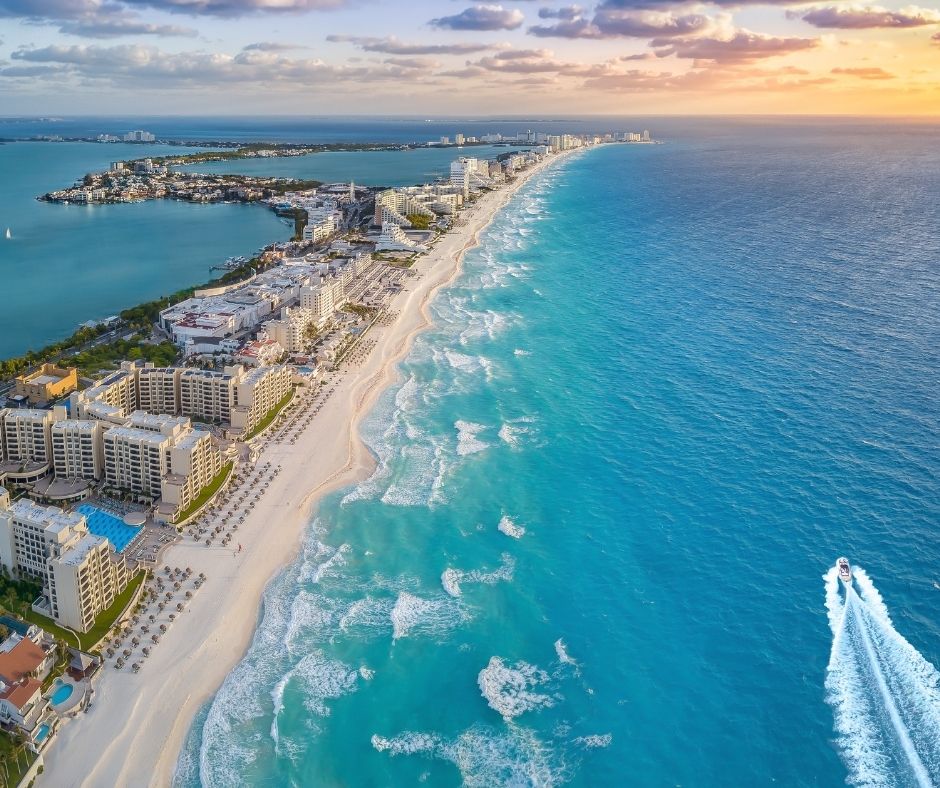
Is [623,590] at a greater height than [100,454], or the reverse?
[100,454]

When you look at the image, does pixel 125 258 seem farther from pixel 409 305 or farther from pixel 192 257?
pixel 409 305

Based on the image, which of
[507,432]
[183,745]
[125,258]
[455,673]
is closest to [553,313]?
[507,432]

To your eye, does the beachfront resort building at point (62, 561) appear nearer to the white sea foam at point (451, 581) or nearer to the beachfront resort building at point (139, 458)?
the beachfront resort building at point (139, 458)

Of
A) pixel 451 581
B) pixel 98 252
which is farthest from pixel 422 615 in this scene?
pixel 98 252

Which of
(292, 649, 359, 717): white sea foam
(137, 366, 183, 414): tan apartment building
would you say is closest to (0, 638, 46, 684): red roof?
(292, 649, 359, 717): white sea foam

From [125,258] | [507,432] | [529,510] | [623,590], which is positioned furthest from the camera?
[125,258]

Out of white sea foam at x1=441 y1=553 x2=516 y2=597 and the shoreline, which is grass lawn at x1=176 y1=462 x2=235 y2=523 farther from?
white sea foam at x1=441 y1=553 x2=516 y2=597

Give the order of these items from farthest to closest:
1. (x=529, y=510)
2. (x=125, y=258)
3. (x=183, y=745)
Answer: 1. (x=125, y=258)
2. (x=529, y=510)
3. (x=183, y=745)
